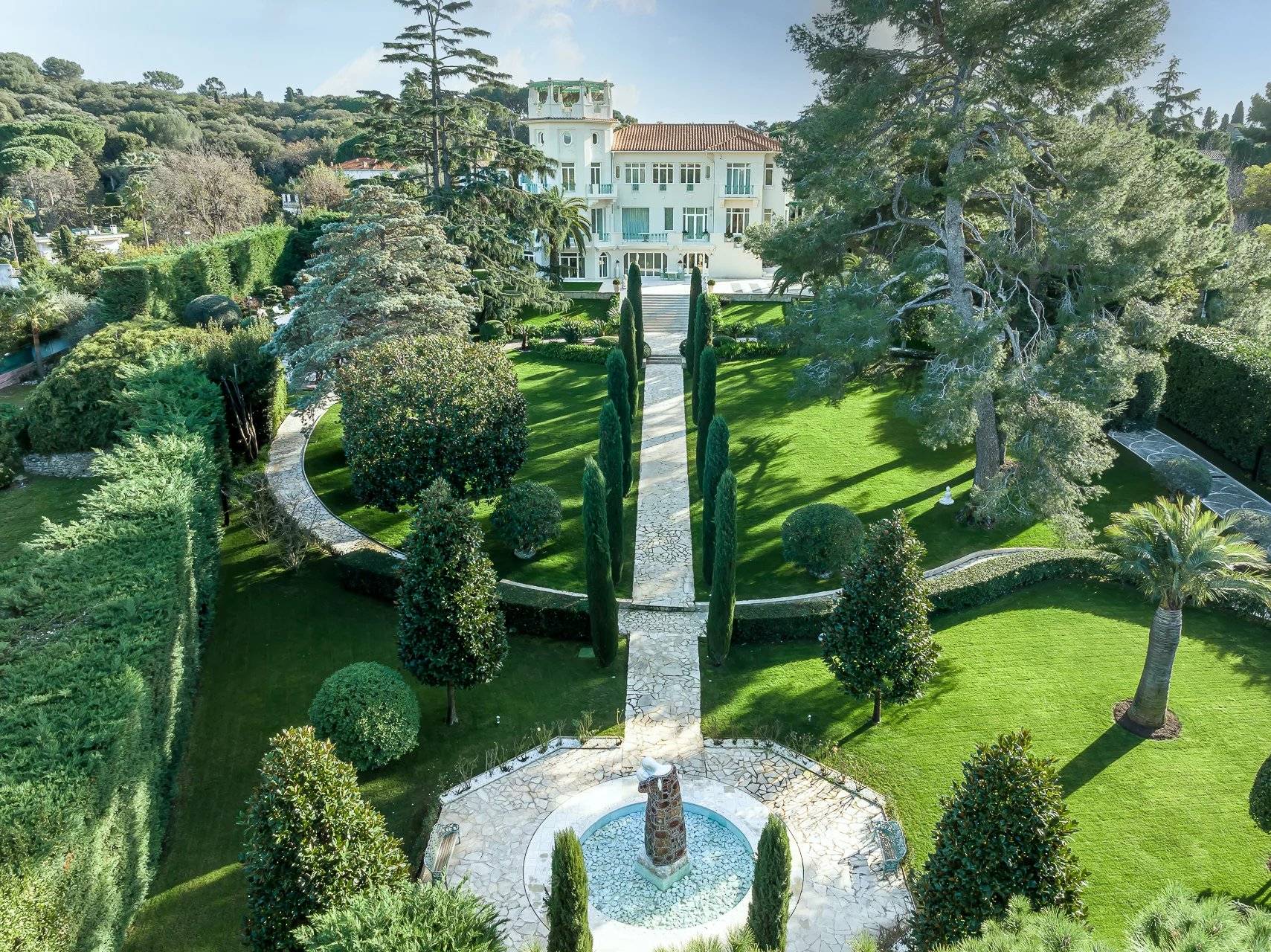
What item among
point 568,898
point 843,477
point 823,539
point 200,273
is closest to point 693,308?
point 843,477

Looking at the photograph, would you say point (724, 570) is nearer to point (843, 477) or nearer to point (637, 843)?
point (637, 843)

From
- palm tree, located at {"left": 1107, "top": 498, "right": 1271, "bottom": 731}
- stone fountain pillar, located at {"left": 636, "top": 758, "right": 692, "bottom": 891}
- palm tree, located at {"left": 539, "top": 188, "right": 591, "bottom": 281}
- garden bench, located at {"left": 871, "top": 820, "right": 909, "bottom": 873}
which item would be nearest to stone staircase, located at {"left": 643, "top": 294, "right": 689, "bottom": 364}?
palm tree, located at {"left": 539, "top": 188, "right": 591, "bottom": 281}

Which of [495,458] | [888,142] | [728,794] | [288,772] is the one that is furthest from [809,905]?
[888,142]

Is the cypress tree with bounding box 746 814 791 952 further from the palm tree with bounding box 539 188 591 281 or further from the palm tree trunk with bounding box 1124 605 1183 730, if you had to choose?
the palm tree with bounding box 539 188 591 281

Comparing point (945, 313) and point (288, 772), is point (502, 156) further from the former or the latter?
point (288, 772)

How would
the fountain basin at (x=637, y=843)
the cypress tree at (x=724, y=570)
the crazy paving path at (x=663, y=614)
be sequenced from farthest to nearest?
1. the cypress tree at (x=724, y=570)
2. the crazy paving path at (x=663, y=614)
3. the fountain basin at (x=637, y=843)

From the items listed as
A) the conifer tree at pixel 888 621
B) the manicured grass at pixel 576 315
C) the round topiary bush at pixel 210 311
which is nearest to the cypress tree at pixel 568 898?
the conifer tree at pixel 888 621

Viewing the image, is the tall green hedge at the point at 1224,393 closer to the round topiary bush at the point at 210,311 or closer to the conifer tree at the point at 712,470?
the conifer tree at the point at 712,470
